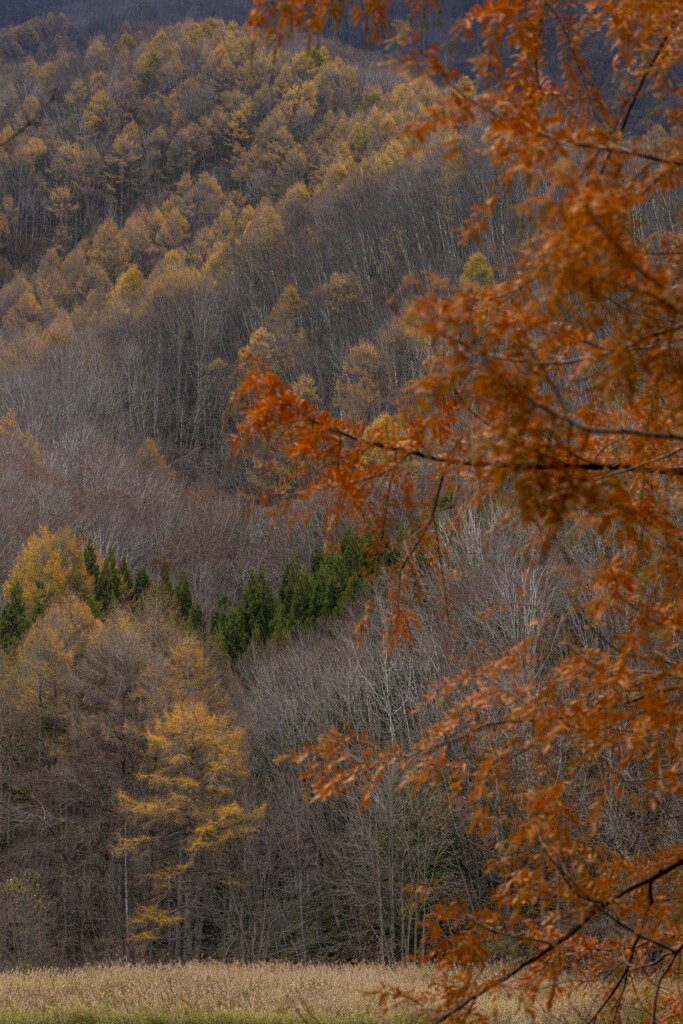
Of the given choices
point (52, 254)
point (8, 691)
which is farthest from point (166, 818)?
point (52, 254)

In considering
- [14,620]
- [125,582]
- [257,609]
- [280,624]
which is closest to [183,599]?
[125,582]

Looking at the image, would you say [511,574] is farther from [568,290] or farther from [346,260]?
[346,260]

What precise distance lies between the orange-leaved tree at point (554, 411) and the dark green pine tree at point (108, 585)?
3647cm

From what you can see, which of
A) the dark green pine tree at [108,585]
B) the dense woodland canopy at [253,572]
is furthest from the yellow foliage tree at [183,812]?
the dark green pine tree at [108,585]

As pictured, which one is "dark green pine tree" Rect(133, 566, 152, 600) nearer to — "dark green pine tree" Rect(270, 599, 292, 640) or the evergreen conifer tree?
the evergreen conifer tree

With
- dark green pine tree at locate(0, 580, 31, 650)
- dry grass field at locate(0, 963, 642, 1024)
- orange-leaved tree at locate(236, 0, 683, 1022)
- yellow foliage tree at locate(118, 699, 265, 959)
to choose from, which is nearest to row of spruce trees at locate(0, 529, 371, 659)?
dark green pine tree at locate(0, 580, 31, 650)

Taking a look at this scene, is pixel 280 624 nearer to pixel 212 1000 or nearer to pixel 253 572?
pixel 253 572

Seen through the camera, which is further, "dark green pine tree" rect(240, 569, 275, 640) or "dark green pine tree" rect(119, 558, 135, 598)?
"dark green pine tree" rect(119, 558, 135, 598)

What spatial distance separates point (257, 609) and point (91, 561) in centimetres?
847

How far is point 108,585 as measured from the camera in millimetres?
41188

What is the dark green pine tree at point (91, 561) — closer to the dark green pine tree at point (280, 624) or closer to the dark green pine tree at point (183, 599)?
the dark green pine tree at point (183, 599)

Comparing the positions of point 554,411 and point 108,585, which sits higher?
point 554,411

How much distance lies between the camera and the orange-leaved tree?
3.00m

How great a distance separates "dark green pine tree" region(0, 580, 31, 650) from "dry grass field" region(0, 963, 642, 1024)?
23.7 meters
